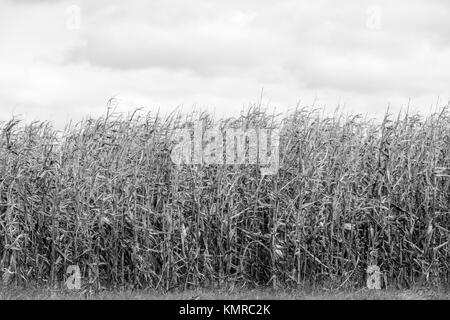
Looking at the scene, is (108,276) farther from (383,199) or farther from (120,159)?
(383,199)

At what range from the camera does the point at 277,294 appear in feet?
36.6

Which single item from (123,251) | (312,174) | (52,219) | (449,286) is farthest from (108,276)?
(449,286)

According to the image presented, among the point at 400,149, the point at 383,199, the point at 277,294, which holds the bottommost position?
the point at 277,294

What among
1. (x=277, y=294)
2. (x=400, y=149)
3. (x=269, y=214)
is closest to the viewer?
(x=277, y=294)

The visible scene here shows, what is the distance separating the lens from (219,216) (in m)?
11.7

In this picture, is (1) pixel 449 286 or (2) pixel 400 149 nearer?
(1) pixel 449 286

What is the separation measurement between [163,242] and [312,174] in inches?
110

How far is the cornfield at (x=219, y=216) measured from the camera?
38.0 feet

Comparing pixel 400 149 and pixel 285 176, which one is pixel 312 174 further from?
pixel 400 149

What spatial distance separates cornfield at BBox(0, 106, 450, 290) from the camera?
11.6 meters

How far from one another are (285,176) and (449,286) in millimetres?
3328

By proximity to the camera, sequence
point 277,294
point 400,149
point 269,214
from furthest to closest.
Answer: point 400,149
point 269,214
point 277,294

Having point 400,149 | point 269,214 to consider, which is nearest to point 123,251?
point 269,214

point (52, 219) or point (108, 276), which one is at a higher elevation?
point (52, 219)
